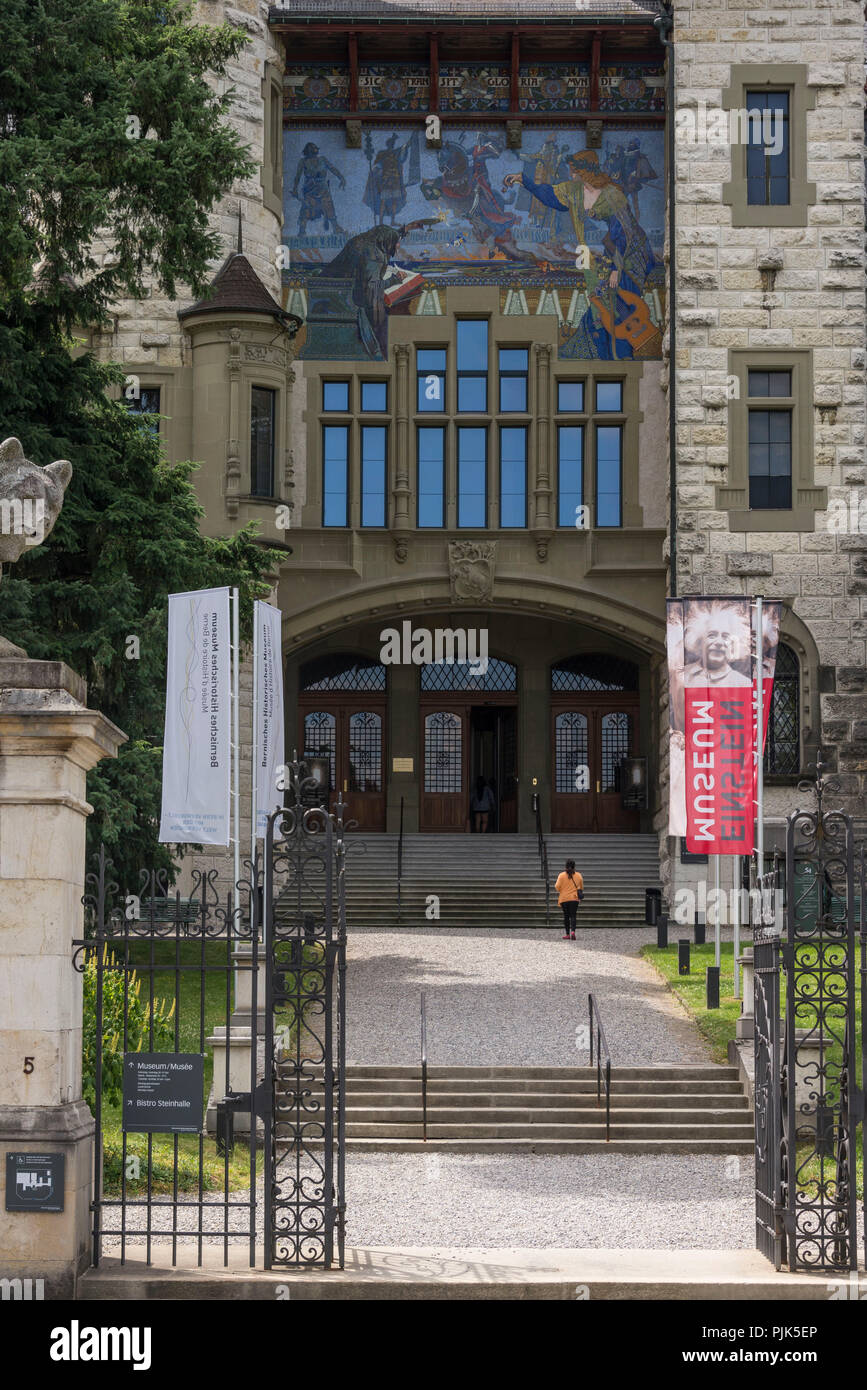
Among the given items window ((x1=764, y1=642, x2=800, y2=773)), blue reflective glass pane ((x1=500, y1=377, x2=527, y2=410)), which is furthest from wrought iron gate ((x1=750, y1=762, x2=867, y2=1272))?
blue reflective glass pane ((x1=500, y1=377, x2=527, y2=410))

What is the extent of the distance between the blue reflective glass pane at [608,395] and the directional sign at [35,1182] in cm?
2574

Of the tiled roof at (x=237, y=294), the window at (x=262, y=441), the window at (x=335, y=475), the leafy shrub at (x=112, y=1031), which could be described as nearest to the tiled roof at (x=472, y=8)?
the tiled roof at (x=237, y=294)

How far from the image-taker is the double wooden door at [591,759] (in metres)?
36.4

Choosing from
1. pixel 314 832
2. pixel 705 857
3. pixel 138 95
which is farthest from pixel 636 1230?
pixel 705 857

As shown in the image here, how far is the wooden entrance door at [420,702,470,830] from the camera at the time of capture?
36594 mm

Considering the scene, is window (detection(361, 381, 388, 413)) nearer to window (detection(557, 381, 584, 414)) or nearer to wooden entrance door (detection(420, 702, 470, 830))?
window (detection(557, 381, 584, 414))

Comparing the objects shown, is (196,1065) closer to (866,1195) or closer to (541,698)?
(866,1195)

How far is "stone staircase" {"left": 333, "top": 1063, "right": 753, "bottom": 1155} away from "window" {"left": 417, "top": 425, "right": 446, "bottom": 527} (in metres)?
16.9

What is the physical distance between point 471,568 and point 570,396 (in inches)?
146

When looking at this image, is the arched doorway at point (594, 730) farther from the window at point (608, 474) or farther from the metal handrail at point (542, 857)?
the window at point (608, 474)

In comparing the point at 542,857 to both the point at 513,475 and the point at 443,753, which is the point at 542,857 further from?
the point at 513,475

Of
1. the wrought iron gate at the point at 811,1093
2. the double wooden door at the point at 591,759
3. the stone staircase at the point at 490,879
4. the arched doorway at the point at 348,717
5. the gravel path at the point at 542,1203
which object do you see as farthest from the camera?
the arched doorway at the point at 348,717

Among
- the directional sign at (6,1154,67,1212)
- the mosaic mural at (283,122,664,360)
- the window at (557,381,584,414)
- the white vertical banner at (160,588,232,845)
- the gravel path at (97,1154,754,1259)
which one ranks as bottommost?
the gravel path at (97,1154,754,1259)

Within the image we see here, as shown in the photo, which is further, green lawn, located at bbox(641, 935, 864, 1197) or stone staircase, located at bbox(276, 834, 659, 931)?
stone staircase, located at bbox(276, 834, 659, 931)
